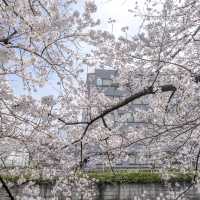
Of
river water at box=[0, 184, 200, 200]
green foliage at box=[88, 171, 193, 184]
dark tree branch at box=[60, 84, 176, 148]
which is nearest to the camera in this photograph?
dark tree branch at box=[60, 84, 176, 148]

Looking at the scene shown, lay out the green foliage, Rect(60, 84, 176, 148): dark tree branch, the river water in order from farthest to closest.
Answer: the green foliage, the river water, Rect(60, 84, 176, 148): dark tree branch

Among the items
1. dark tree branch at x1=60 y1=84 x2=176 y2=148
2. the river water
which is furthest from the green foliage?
dark tree branch at x1=60 y1=84 x2=176 y2=148

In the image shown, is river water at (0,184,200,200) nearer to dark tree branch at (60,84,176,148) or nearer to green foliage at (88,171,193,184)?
green foliage at (88,171,193,184)

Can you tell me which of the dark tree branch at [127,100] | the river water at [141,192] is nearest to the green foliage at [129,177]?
the river water at [141,192]

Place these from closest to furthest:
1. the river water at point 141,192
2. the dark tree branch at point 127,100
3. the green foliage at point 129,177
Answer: the dark tree branch at point 127,100 → the river water at point 141,192 → the green foliage at point 129,177

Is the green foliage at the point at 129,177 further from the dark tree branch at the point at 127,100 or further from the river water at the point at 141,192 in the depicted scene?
the dark tree branch at the point at 127,100

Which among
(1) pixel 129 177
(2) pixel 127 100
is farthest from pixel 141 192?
(2) pixel 127 100

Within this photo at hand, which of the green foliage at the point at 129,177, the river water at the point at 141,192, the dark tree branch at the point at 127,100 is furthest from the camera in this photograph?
the green foliage at the point at 129,177

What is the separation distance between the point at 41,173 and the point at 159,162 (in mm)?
1777

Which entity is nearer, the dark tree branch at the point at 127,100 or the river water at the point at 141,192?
the dark tree branch at the point at 127,100

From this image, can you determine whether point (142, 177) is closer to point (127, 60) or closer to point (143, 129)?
point (143, 129)

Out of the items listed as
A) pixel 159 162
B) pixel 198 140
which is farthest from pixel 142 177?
pixel 198 140

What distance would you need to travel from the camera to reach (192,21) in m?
4.91

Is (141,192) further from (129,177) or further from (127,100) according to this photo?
(127,100)
